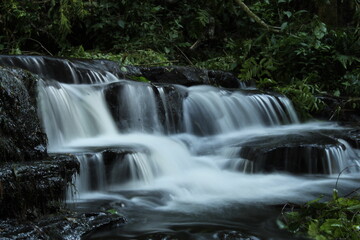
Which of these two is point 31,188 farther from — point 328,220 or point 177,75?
point 177,75

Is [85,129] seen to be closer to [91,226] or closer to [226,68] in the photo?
[91,226]

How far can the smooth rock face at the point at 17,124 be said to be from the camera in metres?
3.26

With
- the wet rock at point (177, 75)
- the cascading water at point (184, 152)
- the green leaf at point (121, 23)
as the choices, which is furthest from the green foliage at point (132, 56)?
the cascading water at point (184, 152)

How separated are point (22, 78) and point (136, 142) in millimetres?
1781

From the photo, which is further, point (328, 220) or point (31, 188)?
point (31, 188)

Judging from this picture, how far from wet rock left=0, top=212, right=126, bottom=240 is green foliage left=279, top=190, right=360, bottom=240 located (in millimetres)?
1229

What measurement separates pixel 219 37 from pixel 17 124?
30.8 ft

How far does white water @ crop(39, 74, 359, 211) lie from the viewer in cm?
412

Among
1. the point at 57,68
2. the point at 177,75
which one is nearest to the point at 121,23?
the point at 177,75

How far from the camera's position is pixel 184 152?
541 cm

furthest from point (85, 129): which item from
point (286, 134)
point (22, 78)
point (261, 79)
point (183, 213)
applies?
point (261, 79)

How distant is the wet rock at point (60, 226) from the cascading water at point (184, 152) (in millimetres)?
97

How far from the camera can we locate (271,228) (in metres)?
3.13

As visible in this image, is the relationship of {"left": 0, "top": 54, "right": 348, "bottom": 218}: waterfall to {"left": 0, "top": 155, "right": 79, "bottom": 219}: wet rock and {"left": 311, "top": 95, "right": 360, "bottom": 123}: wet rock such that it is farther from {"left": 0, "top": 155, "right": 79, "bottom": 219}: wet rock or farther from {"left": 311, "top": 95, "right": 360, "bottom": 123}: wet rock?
{"left": 0, "top": 155, "right": 79, "bottom": 219}: wet rock
